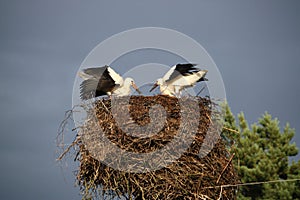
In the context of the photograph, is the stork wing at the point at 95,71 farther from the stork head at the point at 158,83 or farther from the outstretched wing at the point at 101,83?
the stork head at the point at 158,83

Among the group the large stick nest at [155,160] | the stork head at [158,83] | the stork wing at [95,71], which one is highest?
the stork head at [158,83]

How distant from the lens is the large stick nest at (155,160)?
11.3ft

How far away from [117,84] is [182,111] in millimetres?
1246

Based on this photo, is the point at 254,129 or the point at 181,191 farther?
the point at 254,129

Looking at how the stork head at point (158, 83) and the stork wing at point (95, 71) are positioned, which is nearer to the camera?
the stork wing at point (95, 71)

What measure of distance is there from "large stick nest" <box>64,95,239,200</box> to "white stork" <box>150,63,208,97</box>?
1011 millimetres

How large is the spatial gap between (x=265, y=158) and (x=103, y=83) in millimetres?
7271

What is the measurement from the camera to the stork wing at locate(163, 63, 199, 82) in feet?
15.6

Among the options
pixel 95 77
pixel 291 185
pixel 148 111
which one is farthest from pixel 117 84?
pixel 291 185

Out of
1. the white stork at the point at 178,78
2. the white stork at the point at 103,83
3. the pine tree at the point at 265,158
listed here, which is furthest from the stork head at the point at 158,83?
the pine tree at the point at 265,158

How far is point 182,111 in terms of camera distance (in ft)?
12.0

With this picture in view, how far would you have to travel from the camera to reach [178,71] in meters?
4.78

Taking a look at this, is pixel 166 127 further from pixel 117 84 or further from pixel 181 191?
pixel 117 84

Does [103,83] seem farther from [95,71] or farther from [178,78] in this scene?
[178,78]
